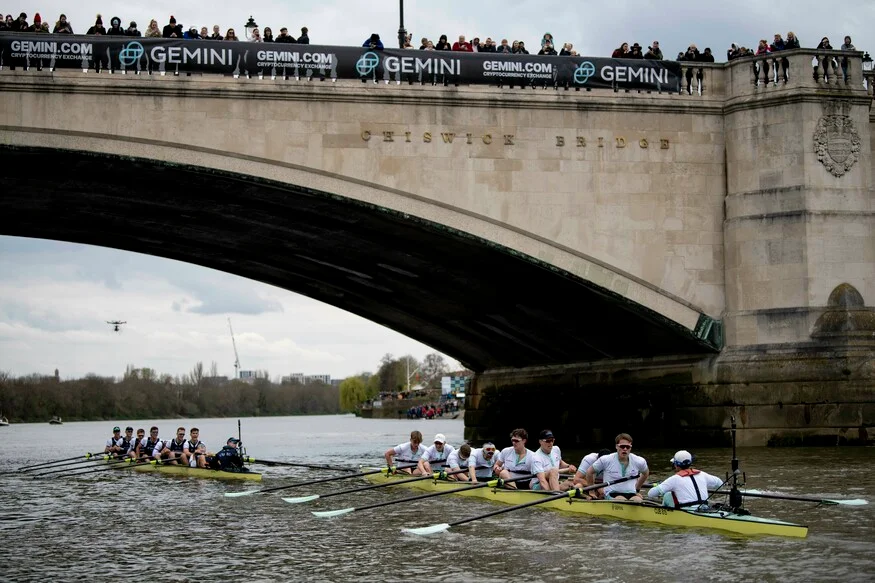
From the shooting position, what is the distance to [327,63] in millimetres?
28875

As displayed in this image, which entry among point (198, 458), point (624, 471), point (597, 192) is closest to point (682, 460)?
point (624, 471)

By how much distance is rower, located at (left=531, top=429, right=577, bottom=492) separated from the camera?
19984 millimetres

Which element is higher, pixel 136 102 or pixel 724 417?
pixel 136 102

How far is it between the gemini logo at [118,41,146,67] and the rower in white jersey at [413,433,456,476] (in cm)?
1170

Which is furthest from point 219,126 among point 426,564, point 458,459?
point 426,564

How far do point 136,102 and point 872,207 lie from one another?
62.7 ft

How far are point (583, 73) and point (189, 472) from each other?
14.6 m

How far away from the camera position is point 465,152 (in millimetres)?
29672

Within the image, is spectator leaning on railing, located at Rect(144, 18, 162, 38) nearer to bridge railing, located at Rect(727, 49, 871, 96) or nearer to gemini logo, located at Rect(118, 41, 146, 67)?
gemini logo, located at Rect(118, 41, 146, 67)

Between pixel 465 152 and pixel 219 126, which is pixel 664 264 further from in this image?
pixel 219 126

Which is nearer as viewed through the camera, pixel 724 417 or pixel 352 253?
pixel 724 417

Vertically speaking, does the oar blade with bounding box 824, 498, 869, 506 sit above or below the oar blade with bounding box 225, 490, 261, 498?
above

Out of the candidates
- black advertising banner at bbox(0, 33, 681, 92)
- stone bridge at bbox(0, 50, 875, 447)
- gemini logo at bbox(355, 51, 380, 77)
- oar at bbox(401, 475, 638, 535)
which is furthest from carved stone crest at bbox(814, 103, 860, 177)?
oar at bbox(401, 475, 638, 535)

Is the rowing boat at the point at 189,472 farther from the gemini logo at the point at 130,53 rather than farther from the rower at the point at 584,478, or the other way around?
the rower at the point at 584,478
